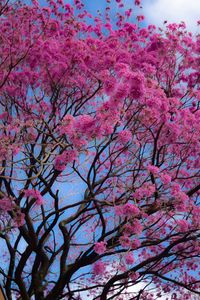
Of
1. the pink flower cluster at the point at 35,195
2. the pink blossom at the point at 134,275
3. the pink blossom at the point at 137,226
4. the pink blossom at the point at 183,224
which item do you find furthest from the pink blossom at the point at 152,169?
the pink flower cluster at the point at 35,195

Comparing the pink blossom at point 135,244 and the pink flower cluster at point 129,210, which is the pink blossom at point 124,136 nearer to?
the pink flower cluster at point 129,210

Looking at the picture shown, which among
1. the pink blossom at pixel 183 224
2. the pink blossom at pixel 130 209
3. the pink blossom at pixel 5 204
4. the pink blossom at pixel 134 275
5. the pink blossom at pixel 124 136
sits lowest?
the pink blossom at pixel 134 275

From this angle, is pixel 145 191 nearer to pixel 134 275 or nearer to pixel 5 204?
pixel 134 275

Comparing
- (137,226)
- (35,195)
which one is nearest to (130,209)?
(137,226)

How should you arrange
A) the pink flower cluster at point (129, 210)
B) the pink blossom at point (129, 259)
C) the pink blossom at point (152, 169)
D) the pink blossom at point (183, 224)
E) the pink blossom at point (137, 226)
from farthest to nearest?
the pink blossom at point (183, 224) → the pink blossom at point (129, 259) → the pink blossom at point (152, 169) → the pink blossom at point (137, 226) → the pink flower cluster at point (129, 210)

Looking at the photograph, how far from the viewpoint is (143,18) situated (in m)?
14.3

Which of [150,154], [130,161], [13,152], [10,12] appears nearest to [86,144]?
[13,152]

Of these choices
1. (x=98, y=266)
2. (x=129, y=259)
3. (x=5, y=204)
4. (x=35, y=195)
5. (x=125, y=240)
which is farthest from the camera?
(x=98, y=266)

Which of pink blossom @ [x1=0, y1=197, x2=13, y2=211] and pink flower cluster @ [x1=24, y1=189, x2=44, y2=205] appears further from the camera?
pink flower cluster @ [x1=24, y1=189, x2=44, y2=205]

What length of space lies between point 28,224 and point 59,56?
4.12 metres

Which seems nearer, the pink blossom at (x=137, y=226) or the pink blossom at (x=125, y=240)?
the pink blossom at (x=137, y=226)

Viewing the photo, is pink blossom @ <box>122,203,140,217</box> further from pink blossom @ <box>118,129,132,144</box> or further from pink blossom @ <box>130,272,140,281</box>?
pink blossom @ <box>130,272,140,281</box>

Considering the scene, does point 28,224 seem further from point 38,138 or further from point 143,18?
point 143,18

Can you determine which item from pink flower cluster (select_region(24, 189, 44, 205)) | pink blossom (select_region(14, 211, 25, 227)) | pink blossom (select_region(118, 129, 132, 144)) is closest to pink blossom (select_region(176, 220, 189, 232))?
pink blossom (select_region(118, 129, 132, 144))
